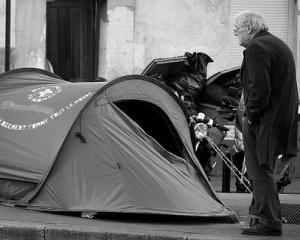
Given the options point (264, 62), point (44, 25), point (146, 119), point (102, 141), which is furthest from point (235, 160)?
point (44, 25)

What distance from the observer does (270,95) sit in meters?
7.05

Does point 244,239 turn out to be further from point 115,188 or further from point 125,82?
point 125,82

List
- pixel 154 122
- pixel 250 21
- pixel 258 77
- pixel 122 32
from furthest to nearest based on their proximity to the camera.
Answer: pixel 122 32 < pixel 154 122 < pixel 250 21 < pixel 258 77

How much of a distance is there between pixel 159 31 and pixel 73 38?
174cm

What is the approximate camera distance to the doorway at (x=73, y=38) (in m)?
15.8

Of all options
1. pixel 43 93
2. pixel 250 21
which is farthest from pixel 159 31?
pixel 250 21

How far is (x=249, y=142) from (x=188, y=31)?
8542 millimetres

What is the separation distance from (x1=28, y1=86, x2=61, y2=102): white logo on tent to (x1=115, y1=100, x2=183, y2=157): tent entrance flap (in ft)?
2.31

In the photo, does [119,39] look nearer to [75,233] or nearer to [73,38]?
[73,38]

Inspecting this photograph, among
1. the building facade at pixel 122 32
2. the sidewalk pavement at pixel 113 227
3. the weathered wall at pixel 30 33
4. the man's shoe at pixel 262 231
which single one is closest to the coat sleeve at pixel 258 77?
the man's shoe at pixel 262 231

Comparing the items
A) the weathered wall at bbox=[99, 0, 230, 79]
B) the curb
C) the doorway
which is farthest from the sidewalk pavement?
the doorway

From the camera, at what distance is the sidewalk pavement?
23.8 feet

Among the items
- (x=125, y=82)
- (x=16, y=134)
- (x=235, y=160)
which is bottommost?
(x=235, y=160)

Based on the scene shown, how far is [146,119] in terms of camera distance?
905 centimetres
